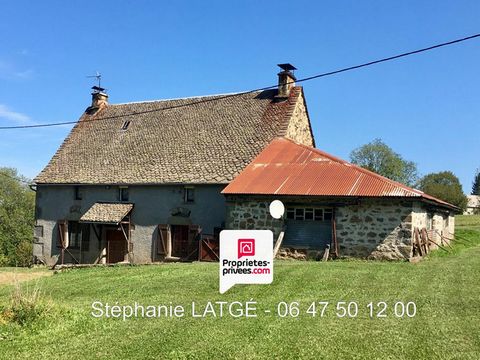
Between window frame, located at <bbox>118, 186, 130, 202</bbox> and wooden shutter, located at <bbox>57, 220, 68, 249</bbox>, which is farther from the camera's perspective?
wooden shutter, located at <bbox>57, 220, 68, 249</bbox>

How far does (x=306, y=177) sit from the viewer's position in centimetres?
1820

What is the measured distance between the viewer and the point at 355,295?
9797 mm

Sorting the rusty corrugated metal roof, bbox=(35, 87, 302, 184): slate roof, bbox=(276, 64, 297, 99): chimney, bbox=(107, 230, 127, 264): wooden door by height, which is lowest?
bbox=(107, 230, 127, 264): wooden door

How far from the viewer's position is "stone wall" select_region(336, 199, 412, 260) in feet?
52.3

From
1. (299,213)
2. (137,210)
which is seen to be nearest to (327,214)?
(299,213)

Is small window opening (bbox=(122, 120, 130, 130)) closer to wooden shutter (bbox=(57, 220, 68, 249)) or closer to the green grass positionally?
wooden shutter (bbox=(57, 220, 68, 249))

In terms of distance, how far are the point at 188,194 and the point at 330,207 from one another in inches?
286

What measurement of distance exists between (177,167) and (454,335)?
16.9 metres

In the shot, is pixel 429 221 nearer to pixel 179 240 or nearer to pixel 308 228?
pixel 308 228

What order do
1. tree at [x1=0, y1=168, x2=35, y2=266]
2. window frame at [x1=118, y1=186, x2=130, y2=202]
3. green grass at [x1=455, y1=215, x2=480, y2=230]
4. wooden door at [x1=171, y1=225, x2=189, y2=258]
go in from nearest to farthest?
wooden door at [x1=171, y1=225, x2=189, y2=258], window frame at [x1=118, y1=186, x2=130, y2=202], green grass at [x1=455, y1=215, x2=480, y2=230], tree at [x1=0, y1=168, x2=35, y2=266]

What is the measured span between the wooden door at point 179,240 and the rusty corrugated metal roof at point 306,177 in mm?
4129

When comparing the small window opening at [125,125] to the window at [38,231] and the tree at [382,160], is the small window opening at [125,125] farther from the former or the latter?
the tree at [382,160]

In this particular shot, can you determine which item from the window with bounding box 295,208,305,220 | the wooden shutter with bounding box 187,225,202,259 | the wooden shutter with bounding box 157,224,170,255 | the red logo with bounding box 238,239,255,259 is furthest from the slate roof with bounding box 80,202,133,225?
the red logo with bounding box 238,239,255,259

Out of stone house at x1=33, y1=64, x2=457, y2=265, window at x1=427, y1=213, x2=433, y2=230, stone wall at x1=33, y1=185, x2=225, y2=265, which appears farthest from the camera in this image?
stone wall at x1=33, y1=185, x2=225, y2=265
